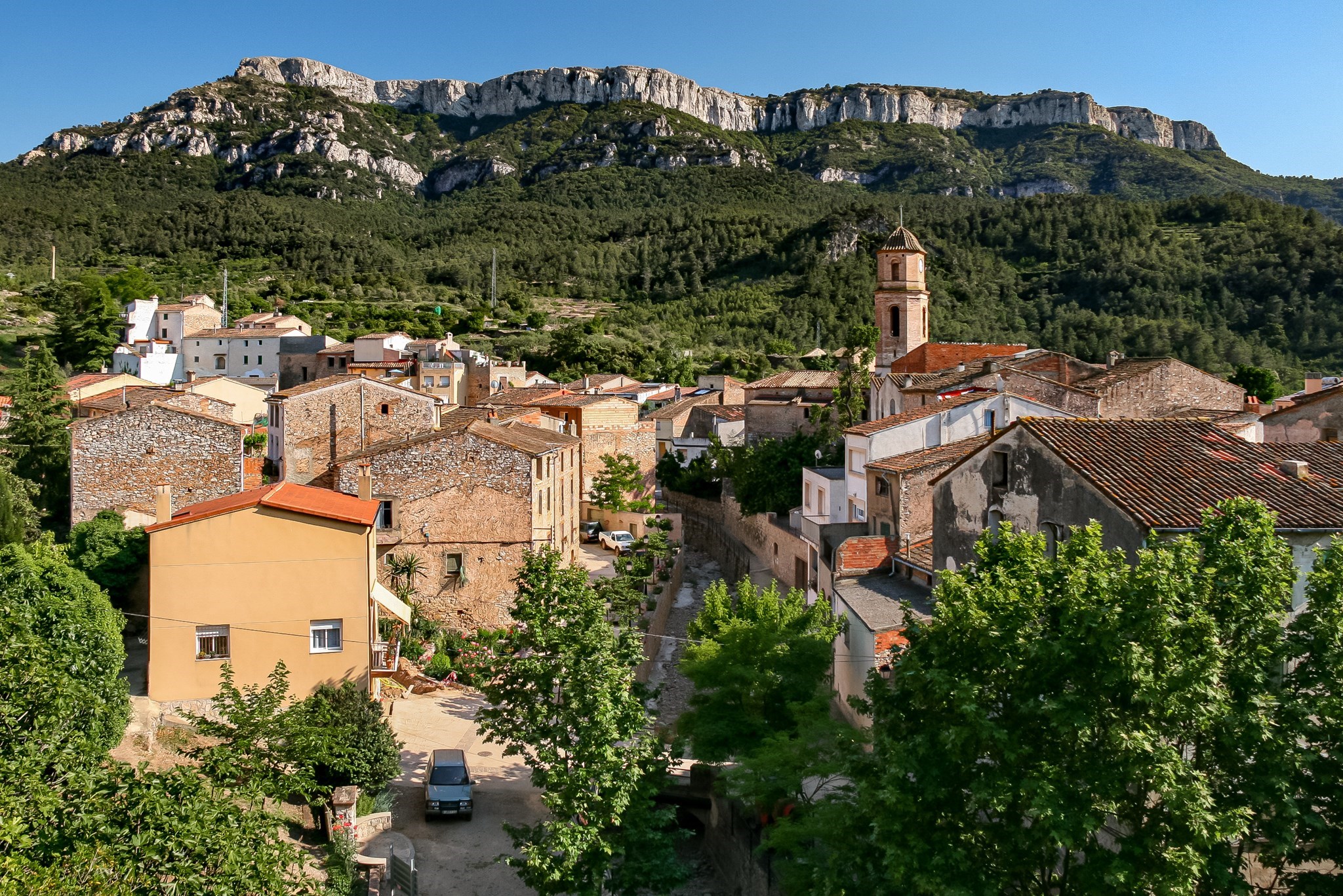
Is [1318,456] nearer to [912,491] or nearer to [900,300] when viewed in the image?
[912,491]

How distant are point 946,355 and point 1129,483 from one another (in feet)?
102

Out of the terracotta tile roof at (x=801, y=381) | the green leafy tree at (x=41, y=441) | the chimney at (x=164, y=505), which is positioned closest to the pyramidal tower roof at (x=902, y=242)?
the terracotta tile roof at (x=801, y=381)

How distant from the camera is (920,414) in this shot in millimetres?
28875

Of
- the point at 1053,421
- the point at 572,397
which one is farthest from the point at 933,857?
the point at 572,397

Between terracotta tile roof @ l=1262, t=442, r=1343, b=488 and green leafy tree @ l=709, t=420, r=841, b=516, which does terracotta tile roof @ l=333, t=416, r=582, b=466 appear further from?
terracotta tile roof @ l=1262, t=442, r=1343, b=488

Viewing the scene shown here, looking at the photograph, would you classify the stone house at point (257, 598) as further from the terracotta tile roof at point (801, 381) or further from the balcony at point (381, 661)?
the terracotta tile roof at point (801, 381)

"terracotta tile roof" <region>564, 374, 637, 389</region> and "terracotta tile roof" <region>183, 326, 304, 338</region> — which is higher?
"terracotta tile roof" <region>183, 326, 304, 338</region>

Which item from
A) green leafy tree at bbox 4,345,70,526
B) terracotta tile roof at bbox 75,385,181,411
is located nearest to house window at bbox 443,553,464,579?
green leafy tree at bbox 4,345,70,526

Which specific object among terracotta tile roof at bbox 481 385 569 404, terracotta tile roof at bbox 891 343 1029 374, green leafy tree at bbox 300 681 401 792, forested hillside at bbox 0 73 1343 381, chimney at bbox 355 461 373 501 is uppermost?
forested hillside at bbox 0 73 1343 381

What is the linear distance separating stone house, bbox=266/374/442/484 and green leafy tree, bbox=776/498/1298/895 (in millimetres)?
26777

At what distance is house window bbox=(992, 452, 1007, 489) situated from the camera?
17681mm

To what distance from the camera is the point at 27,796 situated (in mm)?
12375

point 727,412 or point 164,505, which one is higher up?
point 727,412

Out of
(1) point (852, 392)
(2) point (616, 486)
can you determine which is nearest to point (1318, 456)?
(1) point (852, 392)
